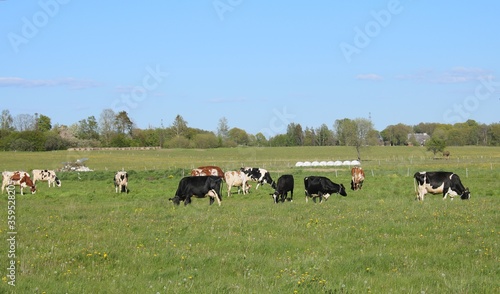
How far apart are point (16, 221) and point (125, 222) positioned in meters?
3.31

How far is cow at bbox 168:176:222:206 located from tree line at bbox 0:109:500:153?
3154 inches

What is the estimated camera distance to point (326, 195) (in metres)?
25.1

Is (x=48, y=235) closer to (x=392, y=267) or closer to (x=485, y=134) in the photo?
(x=392, y=267)

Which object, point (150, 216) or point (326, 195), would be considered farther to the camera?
point (326, 195)

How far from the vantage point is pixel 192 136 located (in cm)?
13988

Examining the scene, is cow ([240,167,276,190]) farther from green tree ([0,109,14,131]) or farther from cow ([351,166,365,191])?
green tree ([0,109,14,131])

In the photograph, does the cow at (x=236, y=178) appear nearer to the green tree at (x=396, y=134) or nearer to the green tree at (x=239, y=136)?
the green tree at (x=239, y=136)

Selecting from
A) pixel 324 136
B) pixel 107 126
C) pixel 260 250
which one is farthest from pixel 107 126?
pixel 260 250

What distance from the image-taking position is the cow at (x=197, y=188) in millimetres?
22797

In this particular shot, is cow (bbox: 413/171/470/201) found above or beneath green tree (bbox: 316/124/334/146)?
beneath

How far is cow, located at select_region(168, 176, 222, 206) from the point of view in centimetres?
2280

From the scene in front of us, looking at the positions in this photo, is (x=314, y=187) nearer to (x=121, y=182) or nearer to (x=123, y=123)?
(x=121, y=182)

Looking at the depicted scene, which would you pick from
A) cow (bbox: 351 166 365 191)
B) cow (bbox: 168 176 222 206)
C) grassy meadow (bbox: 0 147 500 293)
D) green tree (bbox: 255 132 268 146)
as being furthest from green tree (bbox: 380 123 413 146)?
grassy meadow (bbox: 0 147 500 293)

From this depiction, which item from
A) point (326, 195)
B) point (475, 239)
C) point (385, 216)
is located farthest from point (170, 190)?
point (475, 239)
